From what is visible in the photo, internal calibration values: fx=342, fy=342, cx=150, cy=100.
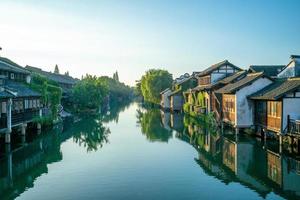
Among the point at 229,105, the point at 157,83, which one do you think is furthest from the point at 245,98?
the point at 157,83

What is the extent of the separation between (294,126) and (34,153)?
72.2 feet

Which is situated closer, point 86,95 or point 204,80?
point 204,80

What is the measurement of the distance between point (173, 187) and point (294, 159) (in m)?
10.7

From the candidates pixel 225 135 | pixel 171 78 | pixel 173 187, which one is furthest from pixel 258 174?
pixel 171 78

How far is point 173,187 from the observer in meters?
18.8

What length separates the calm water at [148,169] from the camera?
18.0 m

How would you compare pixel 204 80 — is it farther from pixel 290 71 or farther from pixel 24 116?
pixel 24 116

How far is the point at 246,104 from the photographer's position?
36.8 metres

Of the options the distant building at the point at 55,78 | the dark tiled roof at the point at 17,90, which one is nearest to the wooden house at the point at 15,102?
the dark tiled roof at the point at 17,90

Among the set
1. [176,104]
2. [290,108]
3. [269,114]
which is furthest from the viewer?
[176,104]

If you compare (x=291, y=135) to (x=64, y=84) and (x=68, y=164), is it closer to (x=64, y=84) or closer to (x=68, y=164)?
(x=68, y=164)

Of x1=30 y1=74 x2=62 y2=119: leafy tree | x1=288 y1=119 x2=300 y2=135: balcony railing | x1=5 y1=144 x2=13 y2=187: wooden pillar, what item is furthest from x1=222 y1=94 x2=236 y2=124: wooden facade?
x1=30 y1=74 x2=62 y2=119: leafy tree

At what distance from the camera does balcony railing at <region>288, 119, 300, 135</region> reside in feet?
86.2

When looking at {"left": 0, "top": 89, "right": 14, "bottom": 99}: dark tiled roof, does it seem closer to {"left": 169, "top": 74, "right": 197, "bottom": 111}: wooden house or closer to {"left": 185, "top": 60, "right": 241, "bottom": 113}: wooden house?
{"left": 185, "top": 60, "right": 241, "bottom": 113}: wooden house
